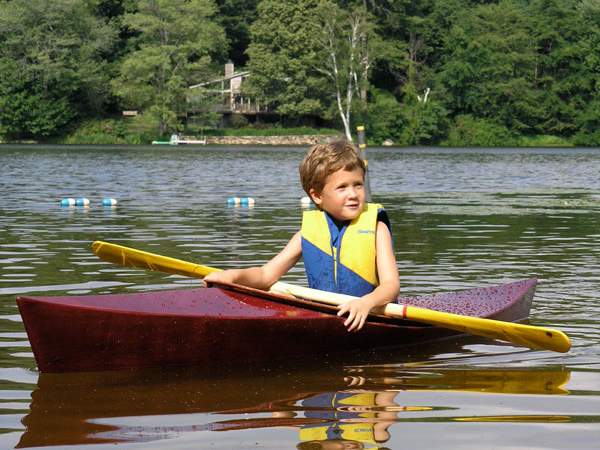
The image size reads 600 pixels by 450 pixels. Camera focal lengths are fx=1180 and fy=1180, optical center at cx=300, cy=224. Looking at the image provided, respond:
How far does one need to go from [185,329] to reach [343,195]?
3.99ft

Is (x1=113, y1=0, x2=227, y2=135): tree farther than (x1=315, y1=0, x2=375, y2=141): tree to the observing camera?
No

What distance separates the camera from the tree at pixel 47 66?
77.6 meters

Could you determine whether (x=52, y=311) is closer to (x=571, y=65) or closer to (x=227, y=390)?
(x=227, y=390)

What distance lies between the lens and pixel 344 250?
6840 mm

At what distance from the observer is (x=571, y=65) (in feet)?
278

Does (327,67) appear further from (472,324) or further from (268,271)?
(472,324)

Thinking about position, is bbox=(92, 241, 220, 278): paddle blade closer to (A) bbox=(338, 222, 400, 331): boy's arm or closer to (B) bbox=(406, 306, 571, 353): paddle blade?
(A) bbox=(338, 222, 400, 331): boy's arm

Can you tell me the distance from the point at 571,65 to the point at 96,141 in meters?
34.1

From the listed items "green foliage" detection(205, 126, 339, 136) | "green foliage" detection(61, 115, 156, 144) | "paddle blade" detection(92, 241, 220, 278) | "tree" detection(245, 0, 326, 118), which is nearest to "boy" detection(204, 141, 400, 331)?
"paddle blade" detection(92, 241, 220, 278)

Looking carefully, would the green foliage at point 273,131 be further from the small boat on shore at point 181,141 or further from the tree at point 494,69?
the tree at point 494,69

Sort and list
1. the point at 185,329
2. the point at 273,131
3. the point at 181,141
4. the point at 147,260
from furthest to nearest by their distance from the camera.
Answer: the point at 273,131 < the point at 181,141 < the point at 147,260 < the point at 185,329

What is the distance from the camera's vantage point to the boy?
6.53 metres

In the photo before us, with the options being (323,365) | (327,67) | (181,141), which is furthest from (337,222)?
(327,67)

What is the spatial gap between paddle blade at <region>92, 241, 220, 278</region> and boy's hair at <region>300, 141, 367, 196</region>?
109cm
